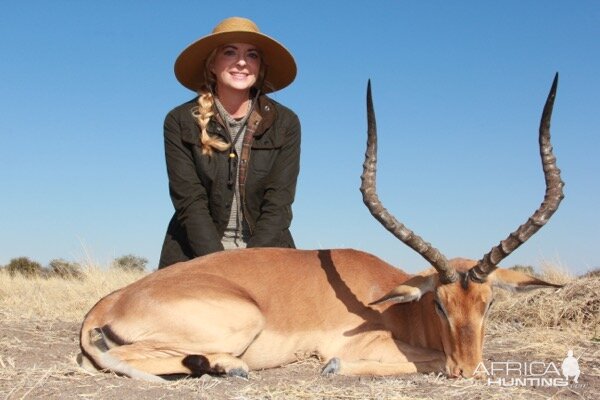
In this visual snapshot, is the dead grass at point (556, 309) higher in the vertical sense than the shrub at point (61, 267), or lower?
higher

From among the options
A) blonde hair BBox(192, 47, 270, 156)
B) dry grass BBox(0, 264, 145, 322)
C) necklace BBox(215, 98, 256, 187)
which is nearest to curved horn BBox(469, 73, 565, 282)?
necklace BBox(215, 98, 256, 187)

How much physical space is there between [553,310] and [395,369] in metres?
3.62

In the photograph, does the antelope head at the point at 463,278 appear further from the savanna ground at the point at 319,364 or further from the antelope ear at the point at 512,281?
the savanna ground at the point at 319,364

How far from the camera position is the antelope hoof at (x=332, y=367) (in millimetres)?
5277

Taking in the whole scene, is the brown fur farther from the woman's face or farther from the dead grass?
the dead grass

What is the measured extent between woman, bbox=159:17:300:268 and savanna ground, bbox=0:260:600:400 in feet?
6.10

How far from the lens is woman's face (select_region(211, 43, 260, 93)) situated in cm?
752

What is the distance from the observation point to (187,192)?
7551 millimetres

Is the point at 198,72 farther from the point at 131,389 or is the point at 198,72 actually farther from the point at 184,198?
the point at 131,389

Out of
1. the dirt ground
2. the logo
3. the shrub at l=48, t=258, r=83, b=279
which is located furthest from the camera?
the shrub at l=48, t=258, r=83, b=279

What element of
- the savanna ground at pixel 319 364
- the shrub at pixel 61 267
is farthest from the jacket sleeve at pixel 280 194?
the shrub at pixel 61 267

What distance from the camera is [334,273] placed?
6016 millimetres

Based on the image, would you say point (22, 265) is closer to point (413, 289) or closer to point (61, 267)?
point (61, 267)

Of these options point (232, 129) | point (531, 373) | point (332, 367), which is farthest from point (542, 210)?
point (232, 129)
